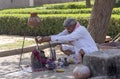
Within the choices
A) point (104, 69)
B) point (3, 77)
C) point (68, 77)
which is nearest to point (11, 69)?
point (3, 77)

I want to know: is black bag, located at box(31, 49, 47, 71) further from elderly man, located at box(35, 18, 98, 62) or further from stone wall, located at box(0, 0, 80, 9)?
stone wall, located at box(0, 0, 80, 9)

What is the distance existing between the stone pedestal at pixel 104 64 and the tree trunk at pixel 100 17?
4294 mm

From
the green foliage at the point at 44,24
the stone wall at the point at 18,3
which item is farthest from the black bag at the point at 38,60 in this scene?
the stone wall at the point at 18,3

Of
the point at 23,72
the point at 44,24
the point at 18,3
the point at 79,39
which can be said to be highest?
the point at 18,3

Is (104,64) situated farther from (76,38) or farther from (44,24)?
(44,24)

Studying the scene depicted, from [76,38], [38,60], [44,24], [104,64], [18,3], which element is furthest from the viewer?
[18,3]

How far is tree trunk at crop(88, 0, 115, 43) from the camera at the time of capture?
37.3ft

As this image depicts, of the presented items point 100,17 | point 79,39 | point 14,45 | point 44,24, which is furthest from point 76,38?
point 44,24

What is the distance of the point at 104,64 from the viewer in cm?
692

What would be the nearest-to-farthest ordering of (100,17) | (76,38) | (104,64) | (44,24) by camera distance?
(104,64)
(76,38)
(100,17)
(44,24)

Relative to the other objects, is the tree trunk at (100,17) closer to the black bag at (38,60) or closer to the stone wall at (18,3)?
the black bag at (38,60)

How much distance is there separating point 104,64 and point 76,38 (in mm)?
1461

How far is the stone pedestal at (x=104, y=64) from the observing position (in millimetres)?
6918

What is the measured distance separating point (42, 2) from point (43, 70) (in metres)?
29.7
